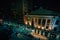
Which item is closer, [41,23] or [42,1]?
[41,23]

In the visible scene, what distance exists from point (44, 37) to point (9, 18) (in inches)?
49.1

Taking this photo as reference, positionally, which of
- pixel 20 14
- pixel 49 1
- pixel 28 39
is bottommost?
pixel 28 39

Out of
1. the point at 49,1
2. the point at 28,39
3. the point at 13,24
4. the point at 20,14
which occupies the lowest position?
the point at 28,39

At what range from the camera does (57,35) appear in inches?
123

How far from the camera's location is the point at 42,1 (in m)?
3.78

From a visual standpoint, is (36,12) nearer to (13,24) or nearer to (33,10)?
(33,10)

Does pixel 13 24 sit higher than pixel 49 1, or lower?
lower

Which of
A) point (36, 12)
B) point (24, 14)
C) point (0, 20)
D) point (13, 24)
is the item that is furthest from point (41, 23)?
point (0, 20)

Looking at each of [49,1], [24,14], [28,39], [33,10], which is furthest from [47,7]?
[28,39]

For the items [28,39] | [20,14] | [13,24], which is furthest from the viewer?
[20,14]

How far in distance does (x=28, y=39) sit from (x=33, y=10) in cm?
98

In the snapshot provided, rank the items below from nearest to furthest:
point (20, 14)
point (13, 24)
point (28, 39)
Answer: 1. point (28, 39)
2. point (13, 24)
3. point (20, 14)

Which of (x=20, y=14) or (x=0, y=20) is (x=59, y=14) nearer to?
(x=20, y=14)

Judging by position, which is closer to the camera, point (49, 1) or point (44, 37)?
point (44, 37)
